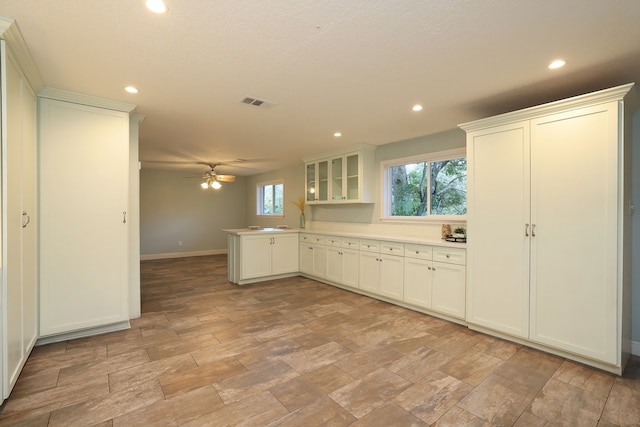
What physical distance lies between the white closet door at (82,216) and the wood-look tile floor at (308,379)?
0.36m

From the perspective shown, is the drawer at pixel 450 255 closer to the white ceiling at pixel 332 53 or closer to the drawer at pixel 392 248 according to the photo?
the drawer at pixel 392 248

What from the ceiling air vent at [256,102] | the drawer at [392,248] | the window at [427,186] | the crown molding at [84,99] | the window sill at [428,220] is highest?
the ceiling air vent at [256,102]

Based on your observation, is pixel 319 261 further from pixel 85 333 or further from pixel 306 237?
pixel 85 333

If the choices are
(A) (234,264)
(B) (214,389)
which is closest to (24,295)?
(B) (214,389)

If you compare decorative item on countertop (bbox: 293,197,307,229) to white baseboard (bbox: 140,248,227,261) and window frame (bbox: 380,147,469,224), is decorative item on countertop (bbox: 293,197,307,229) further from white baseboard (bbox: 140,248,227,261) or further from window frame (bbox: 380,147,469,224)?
white baseboard (bbox: 140,248,227,261)

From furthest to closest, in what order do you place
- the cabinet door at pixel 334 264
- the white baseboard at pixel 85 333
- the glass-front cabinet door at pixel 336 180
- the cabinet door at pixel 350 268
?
the glass-front cabinet door at pixel 336 180, the cabinet door at pixel 334 264, the cabinet door at pixel 350 268, the white baseboard at pixel 85 333

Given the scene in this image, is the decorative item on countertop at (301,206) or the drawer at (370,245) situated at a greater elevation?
the decorative item on countertop at (301,206)

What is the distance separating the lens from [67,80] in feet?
8.46

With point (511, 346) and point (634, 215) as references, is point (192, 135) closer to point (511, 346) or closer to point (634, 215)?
point (511, 346)

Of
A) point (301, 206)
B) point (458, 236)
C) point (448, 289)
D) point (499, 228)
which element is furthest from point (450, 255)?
point (301, 206)

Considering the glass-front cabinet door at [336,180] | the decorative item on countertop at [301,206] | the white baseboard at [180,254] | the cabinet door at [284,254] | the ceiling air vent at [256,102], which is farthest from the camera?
the white baseboard at [180,254]

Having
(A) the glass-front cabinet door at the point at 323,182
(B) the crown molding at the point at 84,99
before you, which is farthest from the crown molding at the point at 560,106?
(B) the crown molding at the point at 84,99

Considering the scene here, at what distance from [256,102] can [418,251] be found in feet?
8.33

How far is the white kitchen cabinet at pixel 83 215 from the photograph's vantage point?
109 inches
